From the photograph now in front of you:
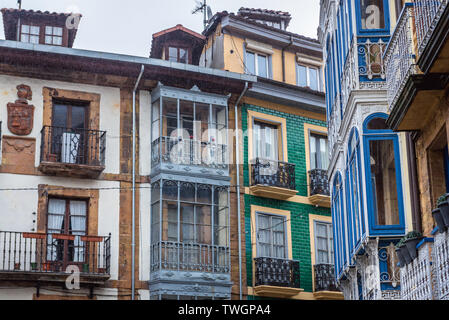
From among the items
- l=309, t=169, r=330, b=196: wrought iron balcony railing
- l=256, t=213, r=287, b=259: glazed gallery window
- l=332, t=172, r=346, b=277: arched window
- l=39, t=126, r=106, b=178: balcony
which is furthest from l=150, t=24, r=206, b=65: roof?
l=332, t=172, r=346, b=277: arched window

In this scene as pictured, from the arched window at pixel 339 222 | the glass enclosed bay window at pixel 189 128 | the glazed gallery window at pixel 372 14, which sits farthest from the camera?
the glass enclosed bay window at pixel 189 128

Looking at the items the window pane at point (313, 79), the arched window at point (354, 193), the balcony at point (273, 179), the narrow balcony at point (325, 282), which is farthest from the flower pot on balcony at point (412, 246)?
the window pane at point (313, 79)

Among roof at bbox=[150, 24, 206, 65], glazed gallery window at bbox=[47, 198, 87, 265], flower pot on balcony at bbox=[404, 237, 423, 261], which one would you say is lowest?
flower pot on balcony at bbox=[404, 237, 423, 261]

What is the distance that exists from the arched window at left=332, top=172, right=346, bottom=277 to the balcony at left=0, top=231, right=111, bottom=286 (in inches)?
287

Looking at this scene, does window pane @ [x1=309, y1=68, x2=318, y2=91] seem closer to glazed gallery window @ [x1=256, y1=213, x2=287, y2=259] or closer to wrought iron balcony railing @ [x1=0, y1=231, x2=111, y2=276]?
glazed gallery window @ [x1=256, y1=213, x2=287, y2=259]

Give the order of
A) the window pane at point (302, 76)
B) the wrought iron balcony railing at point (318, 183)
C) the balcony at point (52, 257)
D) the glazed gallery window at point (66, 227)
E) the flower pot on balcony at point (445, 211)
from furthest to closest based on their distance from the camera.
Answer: the window pane at point (302, 76) → the wrought iron balcony railing at point (318, 183) → the glazed gallery window at point (66, 227) → the balcony at point (52, 257) → the flower pot on balcony at point (445, 211)

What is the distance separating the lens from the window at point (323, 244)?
96.5ft

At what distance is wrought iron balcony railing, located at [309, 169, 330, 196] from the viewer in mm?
29594

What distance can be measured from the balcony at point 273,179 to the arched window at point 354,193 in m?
10.5

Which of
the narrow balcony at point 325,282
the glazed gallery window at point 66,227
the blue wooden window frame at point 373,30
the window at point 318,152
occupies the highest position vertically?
the window at point 318,152

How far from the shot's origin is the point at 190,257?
2652 cm

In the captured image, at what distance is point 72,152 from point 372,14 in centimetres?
1178

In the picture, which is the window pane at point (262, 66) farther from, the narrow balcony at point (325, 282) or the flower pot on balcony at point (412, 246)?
the flower pot on balcony at point (412, 246)
